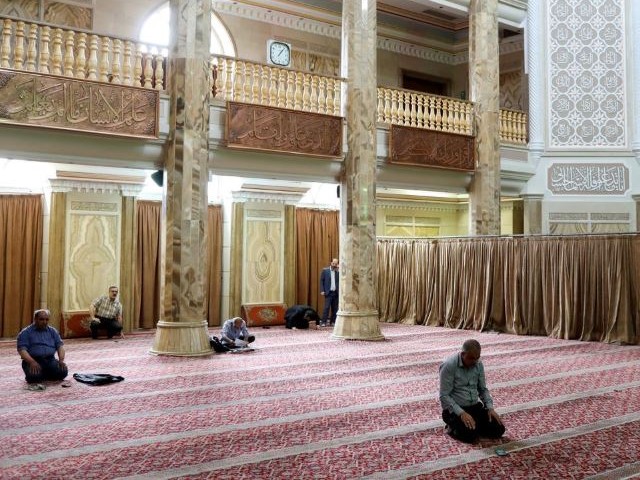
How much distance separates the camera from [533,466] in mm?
3215

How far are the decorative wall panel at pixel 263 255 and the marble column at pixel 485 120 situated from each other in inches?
120

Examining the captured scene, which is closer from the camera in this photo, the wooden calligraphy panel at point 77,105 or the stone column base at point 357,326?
the wooden calligraphy panel at point 77,105

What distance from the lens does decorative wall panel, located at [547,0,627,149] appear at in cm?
1065

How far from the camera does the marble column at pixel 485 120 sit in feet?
32.3

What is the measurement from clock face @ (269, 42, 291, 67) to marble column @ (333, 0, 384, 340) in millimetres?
2408

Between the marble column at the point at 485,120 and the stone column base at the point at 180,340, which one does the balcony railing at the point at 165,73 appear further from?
the stone column base at the point at 180,340

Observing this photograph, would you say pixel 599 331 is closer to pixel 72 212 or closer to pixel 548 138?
pixel 548 138

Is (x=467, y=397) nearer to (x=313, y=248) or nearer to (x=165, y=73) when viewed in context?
(x=165, y=73)

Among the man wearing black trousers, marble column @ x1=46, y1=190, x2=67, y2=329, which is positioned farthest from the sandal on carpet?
the man wearing black trousers

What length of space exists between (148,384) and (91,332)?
3.68m

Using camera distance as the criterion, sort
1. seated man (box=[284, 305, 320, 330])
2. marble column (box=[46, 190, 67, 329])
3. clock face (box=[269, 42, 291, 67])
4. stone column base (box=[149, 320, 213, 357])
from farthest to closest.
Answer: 1. clock face (box=[269, 42, 291, 67])
2. seated man (box=[284, 305, 320, 330])
3. marble column (box=[46, 190, 67, 329])
4. stone column base (box=[149, 320, 213, 357])

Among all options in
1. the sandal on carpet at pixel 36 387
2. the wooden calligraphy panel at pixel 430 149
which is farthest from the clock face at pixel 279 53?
the sandal on carpet at pixel 36 387

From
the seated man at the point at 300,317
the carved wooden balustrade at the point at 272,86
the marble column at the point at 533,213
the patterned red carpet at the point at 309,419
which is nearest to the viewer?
the patterned red carpet at the point at 309,419

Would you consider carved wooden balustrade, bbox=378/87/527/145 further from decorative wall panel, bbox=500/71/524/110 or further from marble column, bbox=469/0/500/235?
decorative wall panel, bbox=500/71/524/110
